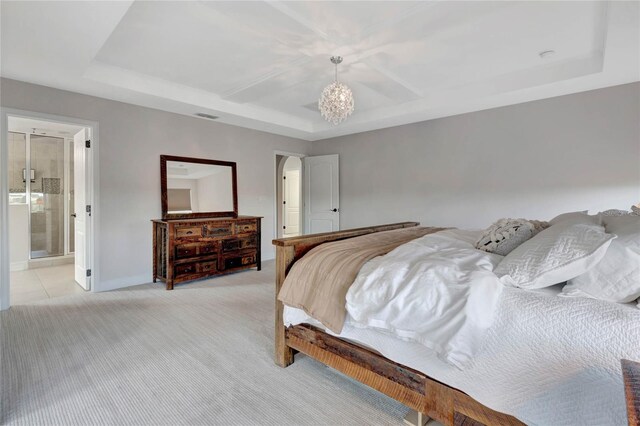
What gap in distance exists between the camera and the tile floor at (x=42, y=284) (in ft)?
12.0

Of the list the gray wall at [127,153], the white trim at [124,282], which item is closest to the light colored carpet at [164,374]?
the white trim at [124,282]

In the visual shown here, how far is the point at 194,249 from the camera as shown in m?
4.17

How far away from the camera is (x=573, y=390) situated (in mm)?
1074

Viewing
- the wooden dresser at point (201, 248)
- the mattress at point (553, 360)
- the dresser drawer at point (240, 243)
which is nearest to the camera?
the mattress at point (553, 360)

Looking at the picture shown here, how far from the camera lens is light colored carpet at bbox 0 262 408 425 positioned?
1678 millimetres

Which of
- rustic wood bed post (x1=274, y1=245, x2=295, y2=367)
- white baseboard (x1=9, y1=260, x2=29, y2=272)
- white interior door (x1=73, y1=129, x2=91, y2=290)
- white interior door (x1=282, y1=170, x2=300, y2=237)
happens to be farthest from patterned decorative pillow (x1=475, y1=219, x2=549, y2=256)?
white interior door (x1=282, y1=170, x2=300, y2=237)

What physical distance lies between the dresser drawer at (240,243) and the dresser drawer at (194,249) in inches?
6.3

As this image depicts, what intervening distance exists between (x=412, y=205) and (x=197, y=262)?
3.39 m

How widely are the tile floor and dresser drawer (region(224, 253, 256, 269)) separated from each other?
1.76 metres

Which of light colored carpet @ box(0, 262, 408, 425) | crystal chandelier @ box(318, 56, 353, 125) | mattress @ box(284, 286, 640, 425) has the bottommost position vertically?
light colored carpet @ box(0, 262, 408, 425)

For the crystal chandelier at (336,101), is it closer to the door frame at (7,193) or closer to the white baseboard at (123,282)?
the door frame at (7,193)

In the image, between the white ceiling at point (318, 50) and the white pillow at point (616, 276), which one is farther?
the white ceiling at point (318, 50)

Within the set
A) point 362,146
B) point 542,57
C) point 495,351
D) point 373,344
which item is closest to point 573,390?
point 495,351

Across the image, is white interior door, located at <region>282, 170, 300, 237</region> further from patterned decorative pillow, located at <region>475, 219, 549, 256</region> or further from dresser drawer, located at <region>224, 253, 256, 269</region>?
patterned decorative pillow, located at <region>475, 219, 549, 256</region>
